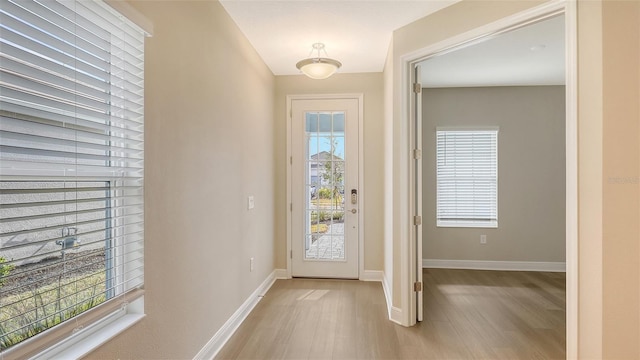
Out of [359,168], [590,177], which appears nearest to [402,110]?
[359,168]

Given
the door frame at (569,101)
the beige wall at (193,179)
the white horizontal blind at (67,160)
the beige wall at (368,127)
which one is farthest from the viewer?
the beige wall at (368,127)

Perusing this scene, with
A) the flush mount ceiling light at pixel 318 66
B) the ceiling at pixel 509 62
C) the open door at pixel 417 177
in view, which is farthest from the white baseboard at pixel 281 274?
the ceiling at pixel 509 62

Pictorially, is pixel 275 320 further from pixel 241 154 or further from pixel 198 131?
pixel 198 131

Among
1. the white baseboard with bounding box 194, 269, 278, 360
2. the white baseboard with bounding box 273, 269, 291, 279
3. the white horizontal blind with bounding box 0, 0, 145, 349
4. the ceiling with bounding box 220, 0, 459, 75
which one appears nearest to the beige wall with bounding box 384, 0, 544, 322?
the ceiling with bounding box 220, 0, 459, 75

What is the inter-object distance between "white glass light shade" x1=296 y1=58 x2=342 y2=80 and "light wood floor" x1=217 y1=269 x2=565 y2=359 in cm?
229

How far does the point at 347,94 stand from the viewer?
4184mm

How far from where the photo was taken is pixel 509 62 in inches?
148

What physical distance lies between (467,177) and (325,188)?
2164 mm

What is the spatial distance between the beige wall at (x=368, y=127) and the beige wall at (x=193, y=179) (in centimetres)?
98

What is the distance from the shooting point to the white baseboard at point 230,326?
2299mm

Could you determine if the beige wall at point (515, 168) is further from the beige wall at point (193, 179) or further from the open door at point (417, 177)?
the beige wall at point (193, 179)

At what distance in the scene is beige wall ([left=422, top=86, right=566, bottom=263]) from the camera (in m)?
4.62

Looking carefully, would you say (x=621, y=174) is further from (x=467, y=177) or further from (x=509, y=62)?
(x=467, y=177)

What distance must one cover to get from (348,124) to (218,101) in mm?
2044
